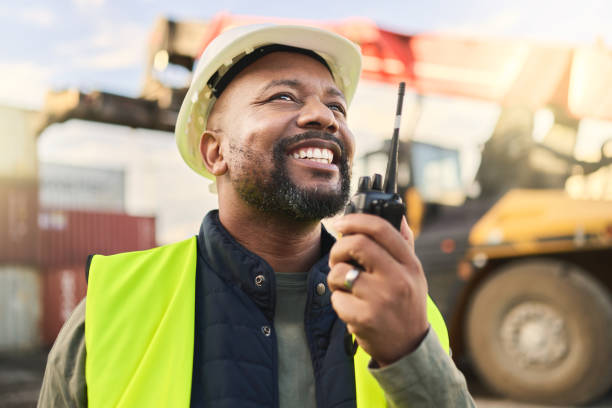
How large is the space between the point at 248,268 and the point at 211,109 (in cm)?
74

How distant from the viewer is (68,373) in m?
1.44

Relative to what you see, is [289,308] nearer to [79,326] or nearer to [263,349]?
[263,349]

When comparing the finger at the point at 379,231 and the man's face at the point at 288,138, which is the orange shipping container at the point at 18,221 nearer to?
the man's face at the point at 288,138

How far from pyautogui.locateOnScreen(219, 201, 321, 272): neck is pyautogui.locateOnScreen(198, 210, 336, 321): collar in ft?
0.20

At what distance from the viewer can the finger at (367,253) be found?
106 centimetres

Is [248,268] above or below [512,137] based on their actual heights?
below

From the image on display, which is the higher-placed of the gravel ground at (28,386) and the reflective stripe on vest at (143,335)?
the reflective stripe on vest at (143,335)

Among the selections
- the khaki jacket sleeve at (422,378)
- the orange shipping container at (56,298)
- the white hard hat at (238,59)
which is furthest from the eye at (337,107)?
the orange shipping container at (56,298)

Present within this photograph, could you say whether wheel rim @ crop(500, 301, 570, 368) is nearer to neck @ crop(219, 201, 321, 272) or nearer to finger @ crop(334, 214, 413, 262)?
neck @ crop(219, 201, 321, 272)

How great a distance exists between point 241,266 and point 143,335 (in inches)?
13.3

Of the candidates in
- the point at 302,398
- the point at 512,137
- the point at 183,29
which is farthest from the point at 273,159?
the point at 183,29

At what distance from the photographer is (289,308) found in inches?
62.8

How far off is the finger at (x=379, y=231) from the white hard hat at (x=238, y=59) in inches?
38.1

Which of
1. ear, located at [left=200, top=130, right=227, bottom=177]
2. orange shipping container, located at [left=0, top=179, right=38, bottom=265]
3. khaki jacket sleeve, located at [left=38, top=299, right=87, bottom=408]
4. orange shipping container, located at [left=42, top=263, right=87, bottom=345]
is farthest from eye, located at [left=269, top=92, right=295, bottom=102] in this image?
orange shipping container, located at [left=0, top=179, right=38, bottom=265]
